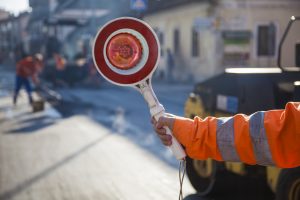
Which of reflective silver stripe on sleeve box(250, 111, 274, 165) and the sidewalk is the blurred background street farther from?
reflective silver stripe on sleeve box(250, 111, 274, 165)

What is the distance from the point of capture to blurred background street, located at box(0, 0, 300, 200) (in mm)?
5270

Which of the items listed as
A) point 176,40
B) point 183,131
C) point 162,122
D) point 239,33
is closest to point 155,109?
point 162,122

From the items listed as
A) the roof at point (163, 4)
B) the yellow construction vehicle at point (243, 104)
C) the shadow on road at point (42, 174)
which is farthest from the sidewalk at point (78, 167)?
the roof at point (163, 4)

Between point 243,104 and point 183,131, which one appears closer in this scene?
point 183,131

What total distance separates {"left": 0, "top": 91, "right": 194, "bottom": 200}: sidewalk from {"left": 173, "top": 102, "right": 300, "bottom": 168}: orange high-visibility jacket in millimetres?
3448

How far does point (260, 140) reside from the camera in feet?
7.57

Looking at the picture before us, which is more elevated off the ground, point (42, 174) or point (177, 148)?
point (177, 148)

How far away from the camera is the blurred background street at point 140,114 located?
527cm

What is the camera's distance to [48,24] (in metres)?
28.2

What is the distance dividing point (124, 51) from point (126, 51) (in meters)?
0.01

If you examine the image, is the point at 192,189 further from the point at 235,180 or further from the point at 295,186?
the point at 295,186

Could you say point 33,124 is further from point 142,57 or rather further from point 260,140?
point 260,140

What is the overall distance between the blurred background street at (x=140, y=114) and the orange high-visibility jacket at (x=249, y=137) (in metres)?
0.69


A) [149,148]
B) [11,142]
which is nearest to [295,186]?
[149,148]
